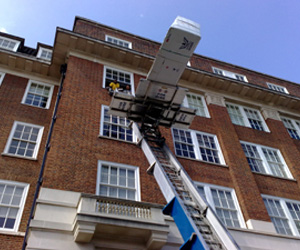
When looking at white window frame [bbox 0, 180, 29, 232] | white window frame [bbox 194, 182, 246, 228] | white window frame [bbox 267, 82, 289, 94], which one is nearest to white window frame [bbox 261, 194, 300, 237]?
white window frame [bbox 194, 182, 246, 228]

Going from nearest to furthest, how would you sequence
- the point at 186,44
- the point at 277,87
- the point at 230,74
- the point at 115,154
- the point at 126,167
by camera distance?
the point at 186,44
the point at 126,167
the point at 115,154
the point at 230,74
the point at 277,87

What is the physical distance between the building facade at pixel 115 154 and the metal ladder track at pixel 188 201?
295 centimetres

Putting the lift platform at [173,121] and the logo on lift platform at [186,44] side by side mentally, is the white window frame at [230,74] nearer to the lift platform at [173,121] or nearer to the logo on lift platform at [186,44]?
the lift platform at [173,121]

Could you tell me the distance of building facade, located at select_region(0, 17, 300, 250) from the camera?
1116 centimetres

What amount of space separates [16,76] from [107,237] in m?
13.3

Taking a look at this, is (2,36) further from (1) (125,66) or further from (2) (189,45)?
(2) (189,45)

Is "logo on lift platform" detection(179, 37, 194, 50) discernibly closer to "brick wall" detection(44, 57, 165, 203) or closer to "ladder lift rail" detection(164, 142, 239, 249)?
"ladder lift rail" detection(164, 142, 239, 249)

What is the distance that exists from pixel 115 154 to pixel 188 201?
7.98m

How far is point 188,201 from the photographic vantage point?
23.9 feet

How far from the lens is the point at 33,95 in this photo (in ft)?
61.6

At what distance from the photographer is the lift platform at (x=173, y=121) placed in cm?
629

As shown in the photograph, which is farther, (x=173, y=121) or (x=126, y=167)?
(x=126, y=167)

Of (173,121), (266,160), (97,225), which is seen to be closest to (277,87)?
(266,160)

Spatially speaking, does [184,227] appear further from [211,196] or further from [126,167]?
[211,196]
